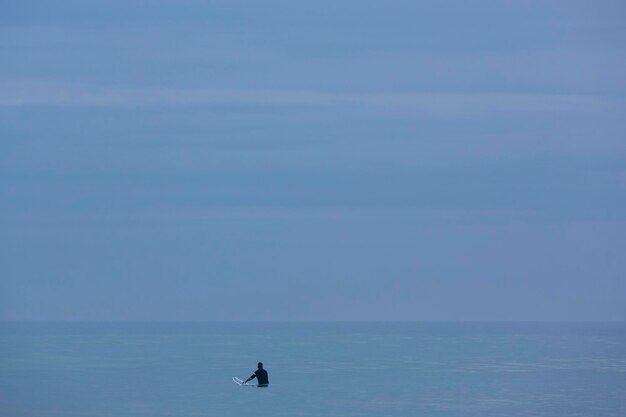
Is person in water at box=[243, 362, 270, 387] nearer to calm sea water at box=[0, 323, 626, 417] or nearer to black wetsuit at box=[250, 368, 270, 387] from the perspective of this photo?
black wetsuit at box=[250, 368, 270, 387]

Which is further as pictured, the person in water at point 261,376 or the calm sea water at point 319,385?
the person in water at point 261,376

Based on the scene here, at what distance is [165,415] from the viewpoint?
39375mm

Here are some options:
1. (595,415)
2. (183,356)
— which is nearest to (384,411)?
(595,415)

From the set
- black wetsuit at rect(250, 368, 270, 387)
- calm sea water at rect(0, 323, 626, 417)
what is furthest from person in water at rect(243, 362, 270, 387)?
calm sea water at rect(0, 323, 626, 417)

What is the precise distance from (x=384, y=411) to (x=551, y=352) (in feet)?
137

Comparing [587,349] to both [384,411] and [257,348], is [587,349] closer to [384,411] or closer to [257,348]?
[257,348]

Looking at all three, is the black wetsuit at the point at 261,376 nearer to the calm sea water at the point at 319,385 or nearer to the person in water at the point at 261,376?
the person in water at the point at 261,376

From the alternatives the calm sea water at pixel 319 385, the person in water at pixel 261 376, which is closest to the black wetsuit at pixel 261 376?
the person in water at pixel 261 376

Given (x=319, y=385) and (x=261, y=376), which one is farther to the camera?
(x=319, y=385)

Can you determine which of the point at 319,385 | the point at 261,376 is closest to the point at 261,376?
the point at 261,376

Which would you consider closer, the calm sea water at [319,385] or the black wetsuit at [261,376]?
the calm sea water at [319,385]

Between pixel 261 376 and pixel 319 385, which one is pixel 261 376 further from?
pixel 319 385

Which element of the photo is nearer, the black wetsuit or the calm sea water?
the calm sea water

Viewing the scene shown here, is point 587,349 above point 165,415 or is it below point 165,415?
above
